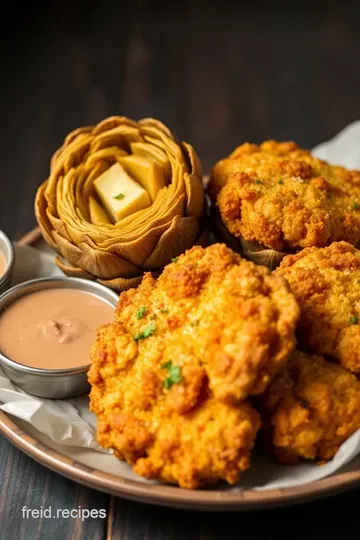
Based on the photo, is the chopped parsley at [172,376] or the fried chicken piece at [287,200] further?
the fried chicken piece at [287,200]

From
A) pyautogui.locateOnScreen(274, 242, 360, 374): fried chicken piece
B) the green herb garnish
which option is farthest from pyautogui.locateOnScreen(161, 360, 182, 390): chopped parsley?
pyautogui.locateOnScreen(274, 242, 360, 374): fried chicken piece

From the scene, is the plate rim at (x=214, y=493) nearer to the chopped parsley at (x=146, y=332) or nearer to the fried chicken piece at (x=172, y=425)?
the fried chicken piece at (x=172, y=425)

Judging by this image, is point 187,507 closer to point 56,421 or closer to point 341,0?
point 56,421

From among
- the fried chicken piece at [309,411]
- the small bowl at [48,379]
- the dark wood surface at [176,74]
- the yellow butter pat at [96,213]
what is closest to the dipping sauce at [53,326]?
the small bowl at [48,379]

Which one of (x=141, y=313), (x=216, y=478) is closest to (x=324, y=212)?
(x=141, y=313)

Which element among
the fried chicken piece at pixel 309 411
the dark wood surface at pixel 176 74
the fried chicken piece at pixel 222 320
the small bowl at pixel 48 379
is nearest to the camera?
the fried chicken piece at pixel 222 320

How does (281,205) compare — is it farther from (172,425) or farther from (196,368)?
(172,425)

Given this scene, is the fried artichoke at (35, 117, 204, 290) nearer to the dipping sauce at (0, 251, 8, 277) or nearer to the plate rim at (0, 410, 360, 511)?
the dipping sauce at (0, 251, 8, 277)
